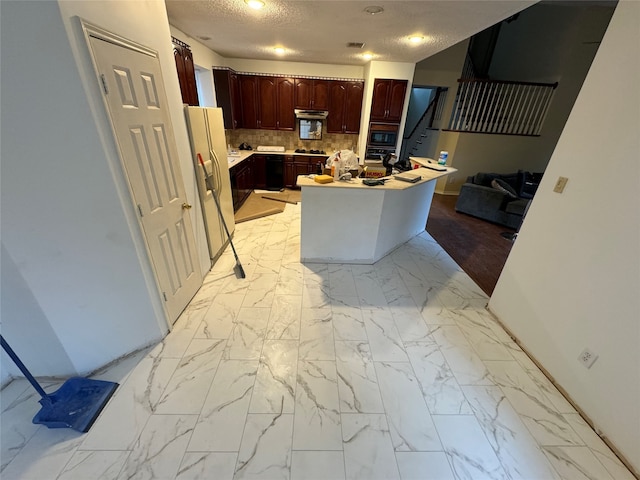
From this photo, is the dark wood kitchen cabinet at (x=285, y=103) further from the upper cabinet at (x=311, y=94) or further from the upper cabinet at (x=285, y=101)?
the upper cabinet at (x=311, y=94)

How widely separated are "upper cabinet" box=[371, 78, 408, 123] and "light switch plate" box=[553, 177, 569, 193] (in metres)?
3.69

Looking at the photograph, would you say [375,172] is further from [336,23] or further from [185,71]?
[185,71]

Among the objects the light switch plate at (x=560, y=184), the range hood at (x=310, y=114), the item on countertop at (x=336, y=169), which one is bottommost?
the item on countertop at (x=336, y=169)

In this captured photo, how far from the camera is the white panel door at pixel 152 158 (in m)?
1.46

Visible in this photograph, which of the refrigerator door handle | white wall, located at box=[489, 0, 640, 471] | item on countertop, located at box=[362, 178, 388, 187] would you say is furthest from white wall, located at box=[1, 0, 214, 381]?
white wall, located at box=[489, 0, 640, 471]

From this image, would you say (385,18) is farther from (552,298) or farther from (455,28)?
(552,298)

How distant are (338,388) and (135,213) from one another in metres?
1.72

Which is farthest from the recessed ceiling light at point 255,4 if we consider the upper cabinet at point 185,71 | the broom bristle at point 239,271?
the broom bristle at point 239,271

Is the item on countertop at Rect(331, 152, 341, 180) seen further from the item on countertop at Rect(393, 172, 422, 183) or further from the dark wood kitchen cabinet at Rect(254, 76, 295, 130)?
the dark wood kitchen cabinet at Rect(254, 76, 295, 130)

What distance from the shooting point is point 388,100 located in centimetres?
481

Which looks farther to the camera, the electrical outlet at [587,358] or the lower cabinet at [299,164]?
the lower cabinet at [299,164]

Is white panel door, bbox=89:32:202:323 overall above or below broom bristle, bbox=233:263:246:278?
above

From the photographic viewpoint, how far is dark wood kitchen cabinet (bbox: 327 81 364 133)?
517 cm

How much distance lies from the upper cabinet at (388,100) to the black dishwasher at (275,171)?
6.62 ft
